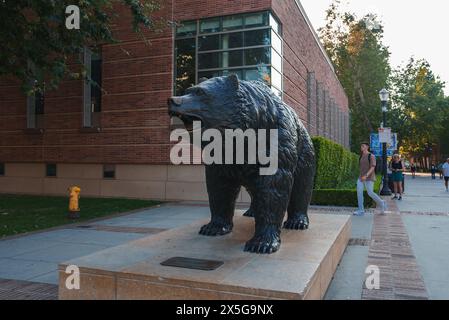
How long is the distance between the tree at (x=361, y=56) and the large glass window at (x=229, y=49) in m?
25.2

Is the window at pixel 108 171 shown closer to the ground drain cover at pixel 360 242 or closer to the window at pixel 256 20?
the window at pixel 256 20

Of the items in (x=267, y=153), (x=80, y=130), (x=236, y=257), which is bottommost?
(x=236, y=257)

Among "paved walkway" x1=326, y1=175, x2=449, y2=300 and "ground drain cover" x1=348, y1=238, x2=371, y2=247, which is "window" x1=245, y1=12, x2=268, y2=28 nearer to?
"paved walkway" x1=326, y1=175, x2=449, y2=300

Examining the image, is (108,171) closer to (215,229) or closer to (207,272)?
(215,229)

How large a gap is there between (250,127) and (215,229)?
1.61 meters

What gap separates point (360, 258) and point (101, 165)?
1144cm

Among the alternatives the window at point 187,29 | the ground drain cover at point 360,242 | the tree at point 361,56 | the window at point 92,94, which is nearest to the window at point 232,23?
the window at point 187,29

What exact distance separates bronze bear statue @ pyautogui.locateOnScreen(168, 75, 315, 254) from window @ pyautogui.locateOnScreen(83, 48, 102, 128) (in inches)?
455

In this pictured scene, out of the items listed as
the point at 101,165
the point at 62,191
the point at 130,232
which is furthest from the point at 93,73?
the point at 130,232

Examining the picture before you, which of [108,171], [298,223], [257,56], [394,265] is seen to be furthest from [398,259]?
[108,171]

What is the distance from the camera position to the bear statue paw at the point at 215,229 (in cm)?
504

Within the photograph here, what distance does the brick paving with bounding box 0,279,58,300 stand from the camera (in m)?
4.24
